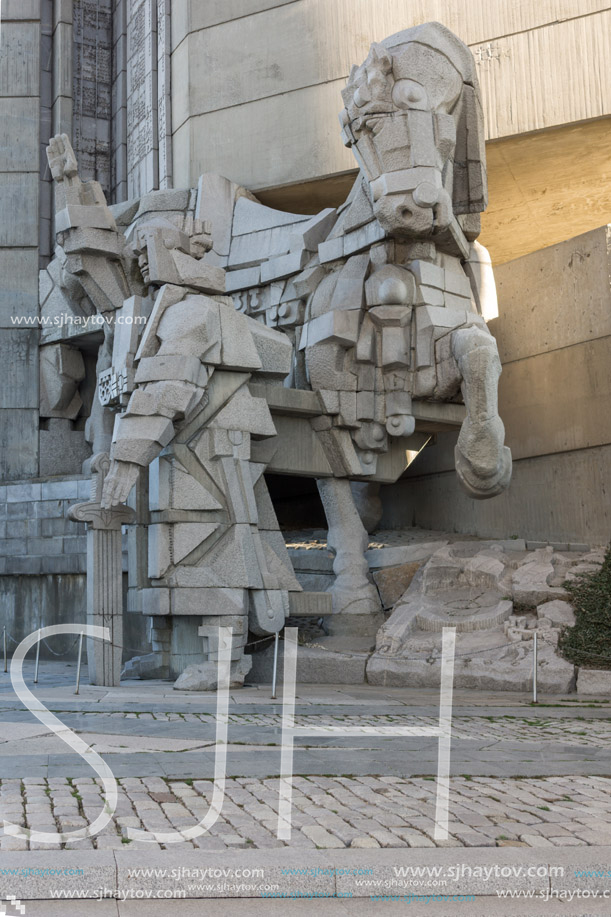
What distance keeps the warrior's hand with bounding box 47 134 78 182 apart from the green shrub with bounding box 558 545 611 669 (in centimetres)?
825

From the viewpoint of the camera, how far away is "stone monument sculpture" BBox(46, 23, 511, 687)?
10695mm

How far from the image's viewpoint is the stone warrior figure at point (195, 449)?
10.4m

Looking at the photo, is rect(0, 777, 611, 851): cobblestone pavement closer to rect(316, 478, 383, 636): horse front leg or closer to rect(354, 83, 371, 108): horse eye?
rect(316, 478, 383, 636): horse front leg

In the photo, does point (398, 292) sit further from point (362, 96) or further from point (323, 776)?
point (323, 776)

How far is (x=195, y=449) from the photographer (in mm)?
10930

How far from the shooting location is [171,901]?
363 cm

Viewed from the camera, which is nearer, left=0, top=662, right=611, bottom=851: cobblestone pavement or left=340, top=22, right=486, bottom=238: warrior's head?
left=0, top=662, right=611, bottom=851: cobblestone pavement

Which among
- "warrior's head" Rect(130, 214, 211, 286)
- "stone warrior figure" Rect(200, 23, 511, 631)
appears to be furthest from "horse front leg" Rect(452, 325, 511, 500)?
"warrior's head" Rect(130, 214, 211, 286)

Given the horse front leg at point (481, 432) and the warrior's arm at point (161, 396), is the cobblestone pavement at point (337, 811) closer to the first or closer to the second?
the warrior's arm at point (161, 396)

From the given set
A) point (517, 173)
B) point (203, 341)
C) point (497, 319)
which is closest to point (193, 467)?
point (203, 341)

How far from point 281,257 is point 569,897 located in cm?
1180

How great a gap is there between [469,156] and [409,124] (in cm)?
138

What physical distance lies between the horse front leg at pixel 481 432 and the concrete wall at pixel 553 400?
283 centimetres

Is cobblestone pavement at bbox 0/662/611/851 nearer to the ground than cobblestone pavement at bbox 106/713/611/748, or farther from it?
farther from it
